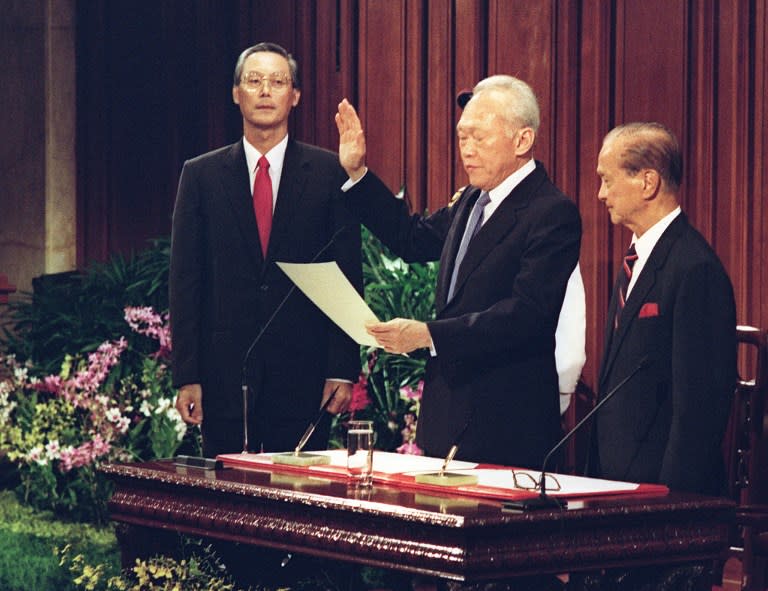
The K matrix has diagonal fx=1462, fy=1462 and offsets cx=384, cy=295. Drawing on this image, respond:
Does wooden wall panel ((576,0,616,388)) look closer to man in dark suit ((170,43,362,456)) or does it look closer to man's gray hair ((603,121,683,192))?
man in dark suit ((170,43,362,456))

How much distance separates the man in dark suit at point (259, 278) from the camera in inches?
160

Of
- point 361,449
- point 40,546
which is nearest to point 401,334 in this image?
point 361,449

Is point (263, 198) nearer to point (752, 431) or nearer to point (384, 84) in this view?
point (752, 431)

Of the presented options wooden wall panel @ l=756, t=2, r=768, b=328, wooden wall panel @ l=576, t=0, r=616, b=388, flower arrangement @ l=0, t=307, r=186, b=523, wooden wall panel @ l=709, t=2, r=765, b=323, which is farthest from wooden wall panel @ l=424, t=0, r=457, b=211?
wooden wall panel @ l=756, t=2, r=768, b=328

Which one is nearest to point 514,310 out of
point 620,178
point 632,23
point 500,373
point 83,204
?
point 500,373

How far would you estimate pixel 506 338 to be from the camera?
3.28 meters

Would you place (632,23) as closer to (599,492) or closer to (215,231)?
(215,231)

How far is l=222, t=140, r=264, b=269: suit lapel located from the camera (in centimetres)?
412

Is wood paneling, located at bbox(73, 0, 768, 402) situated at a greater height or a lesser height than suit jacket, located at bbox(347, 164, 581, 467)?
greater

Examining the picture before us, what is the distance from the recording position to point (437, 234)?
377cm


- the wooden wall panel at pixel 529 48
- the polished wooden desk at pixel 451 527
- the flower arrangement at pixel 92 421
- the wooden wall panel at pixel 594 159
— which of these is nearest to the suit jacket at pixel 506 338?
the polished wooden desk at pixel 451 527

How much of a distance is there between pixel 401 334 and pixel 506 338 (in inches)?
9.3

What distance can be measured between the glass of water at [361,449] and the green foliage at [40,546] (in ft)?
5.86

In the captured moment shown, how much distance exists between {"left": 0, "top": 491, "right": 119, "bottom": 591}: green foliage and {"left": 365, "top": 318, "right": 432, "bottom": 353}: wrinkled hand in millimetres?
1803
